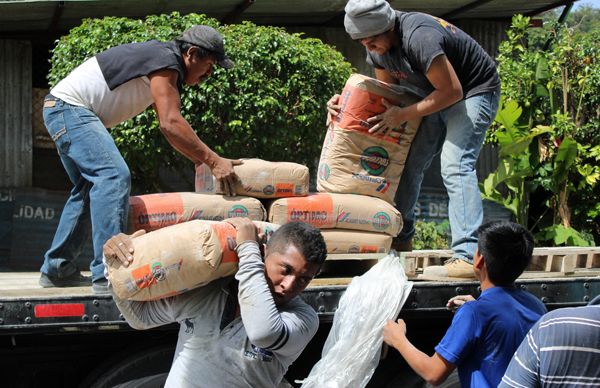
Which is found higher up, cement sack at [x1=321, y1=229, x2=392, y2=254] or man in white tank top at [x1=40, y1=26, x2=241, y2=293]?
man in white tank top at [x1=40, y1=26, x2=241, y2=293]

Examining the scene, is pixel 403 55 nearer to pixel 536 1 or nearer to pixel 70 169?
pixel 70 169

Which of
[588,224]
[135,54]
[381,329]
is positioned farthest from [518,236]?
[588,224]

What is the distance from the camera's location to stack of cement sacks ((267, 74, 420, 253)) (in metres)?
4.96

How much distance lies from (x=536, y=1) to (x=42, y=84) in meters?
6.50

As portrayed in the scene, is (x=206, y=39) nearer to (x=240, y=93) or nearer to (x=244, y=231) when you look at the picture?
(x=244, y=231)

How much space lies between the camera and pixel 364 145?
17.2 feet

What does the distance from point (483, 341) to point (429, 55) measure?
1.92 meters

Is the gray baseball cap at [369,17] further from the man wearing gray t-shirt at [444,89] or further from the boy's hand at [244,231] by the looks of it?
the boy's hand at [244,231]

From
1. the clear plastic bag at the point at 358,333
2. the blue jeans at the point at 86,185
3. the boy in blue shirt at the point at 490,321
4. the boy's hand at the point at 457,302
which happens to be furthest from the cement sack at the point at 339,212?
the boy in blue shirt at the point at 490,321

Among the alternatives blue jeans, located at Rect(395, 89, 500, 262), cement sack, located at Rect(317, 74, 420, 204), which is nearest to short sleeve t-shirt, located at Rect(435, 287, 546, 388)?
blue jeans, located at Rect(395, 89, 500, 262)

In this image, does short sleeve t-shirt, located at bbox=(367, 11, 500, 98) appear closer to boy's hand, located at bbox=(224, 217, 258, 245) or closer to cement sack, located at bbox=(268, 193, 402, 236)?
cement sack, located at bbox=(268, 193, 402, 236)

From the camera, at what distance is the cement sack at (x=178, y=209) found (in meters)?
4.63

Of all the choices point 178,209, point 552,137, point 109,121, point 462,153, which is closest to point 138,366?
point 178,209

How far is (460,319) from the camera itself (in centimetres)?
337
